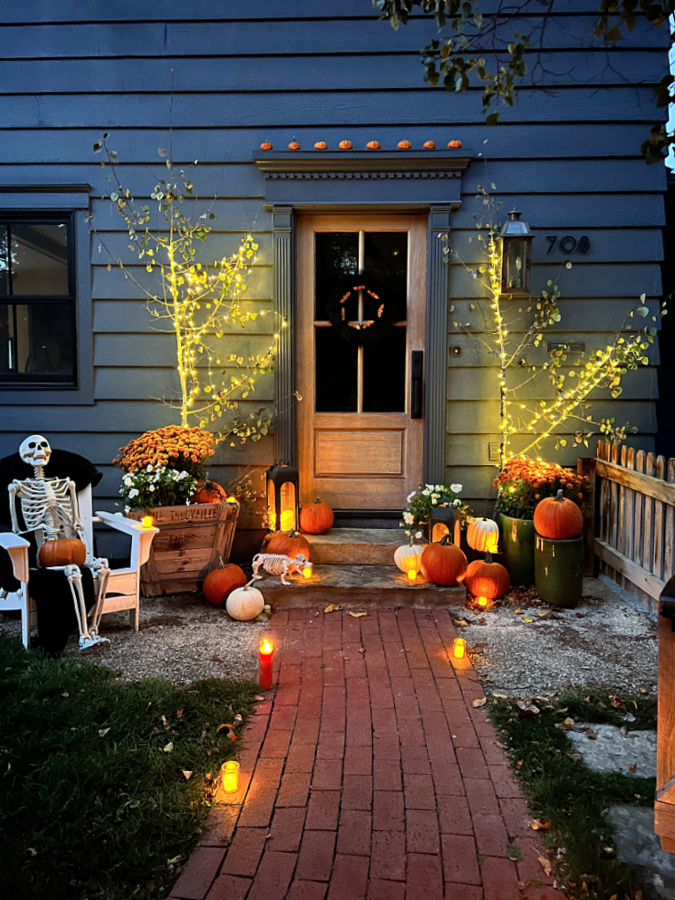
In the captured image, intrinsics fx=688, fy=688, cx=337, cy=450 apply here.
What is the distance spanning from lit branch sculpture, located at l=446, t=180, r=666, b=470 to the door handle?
14.5 inches

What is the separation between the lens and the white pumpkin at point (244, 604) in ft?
13.8

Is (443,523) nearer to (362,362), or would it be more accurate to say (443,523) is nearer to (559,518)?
(559,518)

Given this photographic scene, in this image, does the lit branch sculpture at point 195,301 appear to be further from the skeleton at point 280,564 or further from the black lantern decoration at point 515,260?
the black lantern decoration at point 515,260

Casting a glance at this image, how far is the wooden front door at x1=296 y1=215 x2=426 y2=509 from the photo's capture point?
5332 millimetres

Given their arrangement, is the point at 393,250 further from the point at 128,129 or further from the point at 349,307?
the point at 128,129

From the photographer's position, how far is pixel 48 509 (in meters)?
4.21

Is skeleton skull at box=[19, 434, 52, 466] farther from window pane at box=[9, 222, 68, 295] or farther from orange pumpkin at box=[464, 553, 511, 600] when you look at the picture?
orange pumpkin at box=[464, 553, 511, 600]

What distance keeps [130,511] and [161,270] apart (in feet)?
6.28

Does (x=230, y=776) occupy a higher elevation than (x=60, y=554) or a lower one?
lower

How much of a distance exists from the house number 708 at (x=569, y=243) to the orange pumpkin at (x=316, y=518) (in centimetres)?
255

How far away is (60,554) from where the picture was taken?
388 cm

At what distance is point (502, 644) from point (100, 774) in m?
2.27

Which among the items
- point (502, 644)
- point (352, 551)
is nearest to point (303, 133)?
point (352, 551)

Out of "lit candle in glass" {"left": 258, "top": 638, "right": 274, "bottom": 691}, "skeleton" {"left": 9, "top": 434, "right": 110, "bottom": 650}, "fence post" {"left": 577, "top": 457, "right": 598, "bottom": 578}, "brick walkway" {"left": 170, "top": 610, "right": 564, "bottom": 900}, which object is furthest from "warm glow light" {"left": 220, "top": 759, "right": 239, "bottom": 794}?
"fence post" {"left": 577, "top": 457, "right": 598, "bottom": 578}
